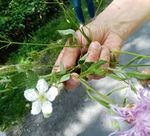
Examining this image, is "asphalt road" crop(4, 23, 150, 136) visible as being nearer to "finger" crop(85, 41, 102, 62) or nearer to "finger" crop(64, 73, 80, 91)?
"finger" crop(85, 41, 102, 62)

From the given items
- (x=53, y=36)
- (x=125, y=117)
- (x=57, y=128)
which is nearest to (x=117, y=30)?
(x=125, y=117)

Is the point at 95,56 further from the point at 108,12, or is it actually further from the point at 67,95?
the point at 67,95

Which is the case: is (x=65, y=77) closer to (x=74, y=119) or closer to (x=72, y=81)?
(x=72, y=81)

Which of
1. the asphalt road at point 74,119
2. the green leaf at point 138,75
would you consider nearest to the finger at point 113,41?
the green leaf at point 138,75

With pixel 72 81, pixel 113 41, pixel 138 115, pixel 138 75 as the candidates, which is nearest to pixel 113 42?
pixel 113 41

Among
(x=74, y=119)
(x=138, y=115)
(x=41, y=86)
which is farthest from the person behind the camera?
(x=74, y=119)
